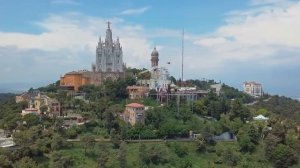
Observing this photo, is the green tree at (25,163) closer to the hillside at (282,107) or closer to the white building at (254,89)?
the hillside at (282,107)

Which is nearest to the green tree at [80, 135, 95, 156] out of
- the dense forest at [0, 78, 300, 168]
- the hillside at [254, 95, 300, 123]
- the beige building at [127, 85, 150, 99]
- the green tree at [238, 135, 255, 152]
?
the dense forest at [0, 78, 300, 168]

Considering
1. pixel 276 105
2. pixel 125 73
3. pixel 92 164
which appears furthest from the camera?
pixel 276 105

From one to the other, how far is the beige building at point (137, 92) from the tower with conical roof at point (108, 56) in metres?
7.06

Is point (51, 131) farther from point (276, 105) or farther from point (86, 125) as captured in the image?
point (276, 105)

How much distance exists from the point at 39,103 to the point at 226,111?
15.5 metres

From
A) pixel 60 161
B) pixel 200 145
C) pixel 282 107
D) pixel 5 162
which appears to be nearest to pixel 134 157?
pixel 200 145

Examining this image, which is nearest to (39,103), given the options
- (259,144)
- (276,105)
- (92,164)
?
(92,164)

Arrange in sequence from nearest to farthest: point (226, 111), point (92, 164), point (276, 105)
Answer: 1. point (92, 164)
2. point (226, 111)
3. point (276, 105)

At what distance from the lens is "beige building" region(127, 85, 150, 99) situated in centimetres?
4597

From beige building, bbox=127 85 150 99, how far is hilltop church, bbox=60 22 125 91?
4688mm

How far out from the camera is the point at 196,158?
35.4 m

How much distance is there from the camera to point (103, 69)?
173 ft

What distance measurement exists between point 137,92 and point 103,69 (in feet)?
25.6

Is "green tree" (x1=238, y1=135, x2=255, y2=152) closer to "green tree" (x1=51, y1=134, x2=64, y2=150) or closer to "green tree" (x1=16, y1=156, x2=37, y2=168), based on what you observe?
"green tree" (x1=51, y1=134, x2=64, y2=150)
